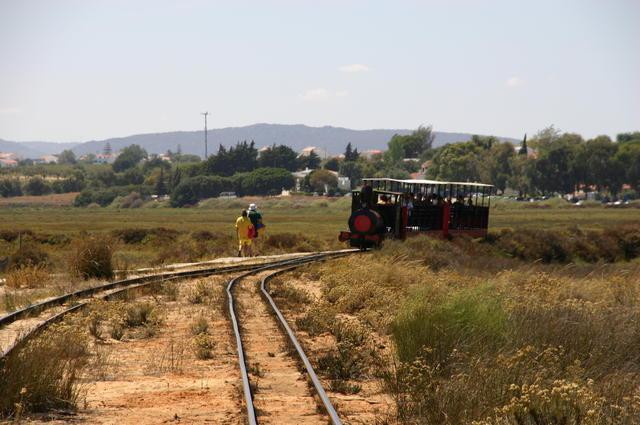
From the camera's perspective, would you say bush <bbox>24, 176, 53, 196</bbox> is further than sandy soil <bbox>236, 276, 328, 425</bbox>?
Yes

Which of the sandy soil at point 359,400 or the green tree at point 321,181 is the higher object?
the sandy soil at point 359,400

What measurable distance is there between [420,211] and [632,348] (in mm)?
24796

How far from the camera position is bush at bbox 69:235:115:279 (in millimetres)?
22641

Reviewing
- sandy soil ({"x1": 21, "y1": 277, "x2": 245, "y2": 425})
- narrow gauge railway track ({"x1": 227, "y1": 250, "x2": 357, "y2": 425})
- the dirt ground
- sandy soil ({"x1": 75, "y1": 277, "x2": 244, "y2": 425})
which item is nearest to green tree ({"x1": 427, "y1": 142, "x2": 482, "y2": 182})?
narrow gauge railway track ({"x1": 227, "y1": 250, "x2": 357, "y2": 425})

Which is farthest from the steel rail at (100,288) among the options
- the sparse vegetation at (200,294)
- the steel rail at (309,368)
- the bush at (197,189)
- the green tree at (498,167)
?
the bush at (197,189)

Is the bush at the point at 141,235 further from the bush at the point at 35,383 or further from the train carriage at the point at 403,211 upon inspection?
the bush at the point at 35,383

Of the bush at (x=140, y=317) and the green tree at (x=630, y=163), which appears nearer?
the bush at (x=140, y=317)

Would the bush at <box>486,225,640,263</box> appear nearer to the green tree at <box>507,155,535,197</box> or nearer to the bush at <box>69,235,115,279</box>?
the bush at <box>69,235,115,279</box>

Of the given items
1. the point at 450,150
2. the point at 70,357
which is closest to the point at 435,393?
the point at 70,357

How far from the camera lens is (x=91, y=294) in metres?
19.2

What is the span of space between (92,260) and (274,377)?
13190mm

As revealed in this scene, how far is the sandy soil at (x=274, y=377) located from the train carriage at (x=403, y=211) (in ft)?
56.7

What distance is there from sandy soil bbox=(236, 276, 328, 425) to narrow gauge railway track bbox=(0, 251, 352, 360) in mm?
2725

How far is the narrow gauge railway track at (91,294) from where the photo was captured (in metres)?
13.2
